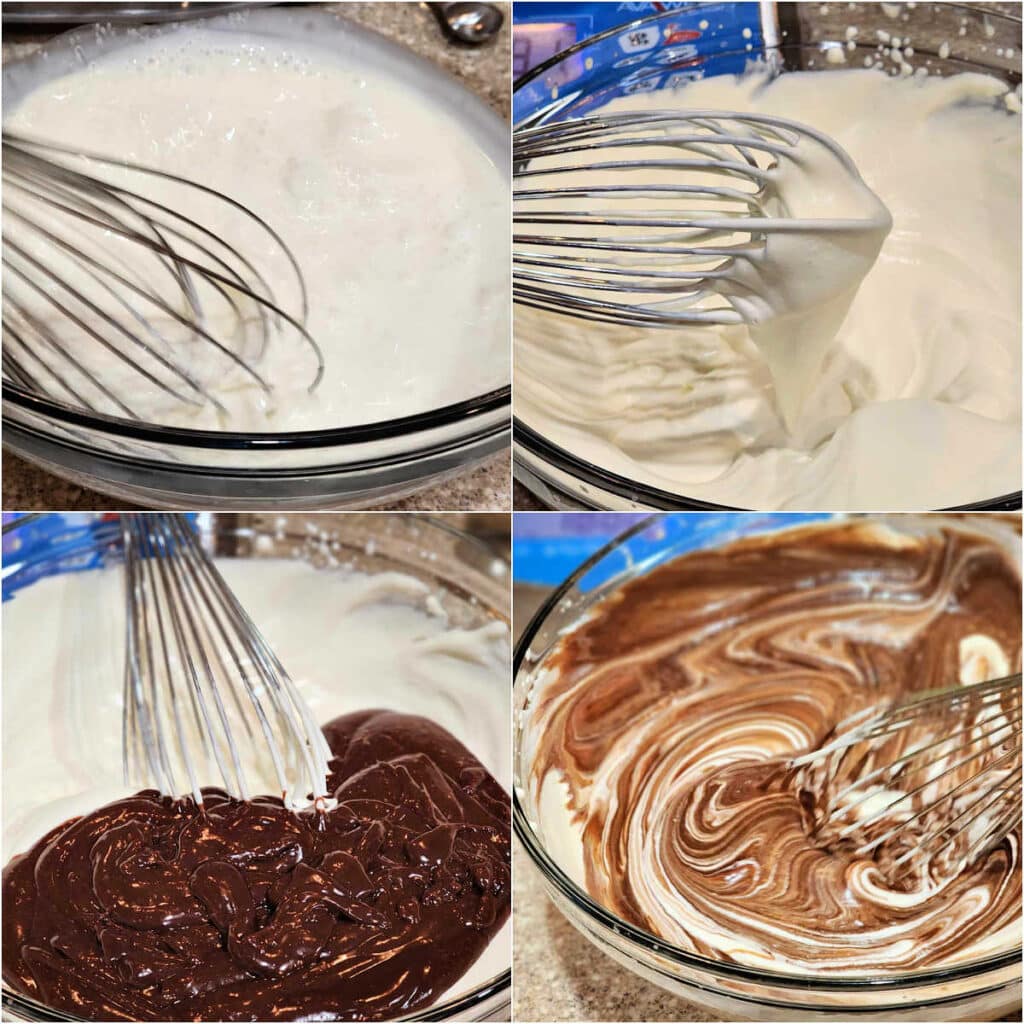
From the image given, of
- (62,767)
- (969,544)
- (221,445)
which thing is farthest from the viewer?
(969,544)

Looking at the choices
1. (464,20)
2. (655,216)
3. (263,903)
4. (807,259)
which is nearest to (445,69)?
(464,20)

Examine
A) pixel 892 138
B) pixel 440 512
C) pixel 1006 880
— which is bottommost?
pixel 1006 880

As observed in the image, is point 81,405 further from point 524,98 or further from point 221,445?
point 524,98

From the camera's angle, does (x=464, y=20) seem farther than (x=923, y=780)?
Yes

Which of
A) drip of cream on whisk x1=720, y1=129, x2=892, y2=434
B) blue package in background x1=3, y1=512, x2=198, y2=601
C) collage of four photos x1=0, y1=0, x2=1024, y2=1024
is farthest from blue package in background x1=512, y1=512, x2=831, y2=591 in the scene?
blue package in background x1=3, y1=512, x2=198, y2=601

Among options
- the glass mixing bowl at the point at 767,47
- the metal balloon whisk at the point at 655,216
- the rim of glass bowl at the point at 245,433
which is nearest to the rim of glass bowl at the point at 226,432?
the rim of glass bowl at the point at 245,433

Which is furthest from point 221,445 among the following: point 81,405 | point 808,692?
point 808,692

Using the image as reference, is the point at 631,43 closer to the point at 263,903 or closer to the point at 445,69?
the point at 445,69
